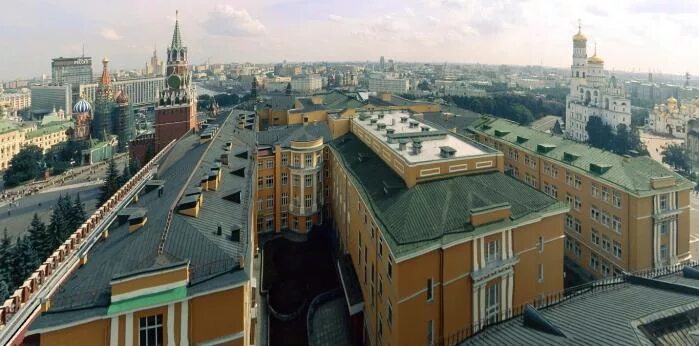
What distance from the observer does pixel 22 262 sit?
104 ft

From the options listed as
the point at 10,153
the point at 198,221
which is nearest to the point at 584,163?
the point at 198,221

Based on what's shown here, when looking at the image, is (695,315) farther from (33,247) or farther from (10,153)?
(10,153)

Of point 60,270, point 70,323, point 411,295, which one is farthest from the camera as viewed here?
point 411,295

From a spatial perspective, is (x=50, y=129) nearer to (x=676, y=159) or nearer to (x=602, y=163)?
(x=602, y=163)

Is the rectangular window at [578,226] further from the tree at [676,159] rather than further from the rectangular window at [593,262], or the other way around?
the tree at [676,159]

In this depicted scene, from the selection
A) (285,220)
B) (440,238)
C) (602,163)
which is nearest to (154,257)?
(440,238)

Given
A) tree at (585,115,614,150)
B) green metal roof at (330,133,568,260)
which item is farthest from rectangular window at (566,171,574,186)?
tree at (585,115,614,150)

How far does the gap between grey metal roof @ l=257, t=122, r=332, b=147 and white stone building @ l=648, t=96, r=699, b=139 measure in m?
92.3

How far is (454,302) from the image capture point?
19.6 meters

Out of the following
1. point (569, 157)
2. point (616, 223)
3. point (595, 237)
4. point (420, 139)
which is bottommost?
point (595, 237)

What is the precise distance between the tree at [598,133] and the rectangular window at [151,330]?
283 ft

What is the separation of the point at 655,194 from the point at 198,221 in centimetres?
2787

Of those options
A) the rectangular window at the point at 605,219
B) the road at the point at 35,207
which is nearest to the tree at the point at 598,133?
the rectangular window at the point at 605,219

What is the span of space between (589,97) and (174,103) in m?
85.2
